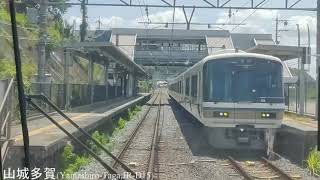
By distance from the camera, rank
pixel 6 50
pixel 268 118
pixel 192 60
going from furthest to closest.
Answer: pixel 192 60
pixel 6 50
pixel 268 118

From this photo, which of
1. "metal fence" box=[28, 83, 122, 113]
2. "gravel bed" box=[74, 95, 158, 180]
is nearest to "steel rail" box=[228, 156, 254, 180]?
"gravel bed" box=[74, 95, 158, 180]

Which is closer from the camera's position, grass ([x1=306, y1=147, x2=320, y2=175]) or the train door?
grass ([x1=306, y1=147, x2=320, y2=175])

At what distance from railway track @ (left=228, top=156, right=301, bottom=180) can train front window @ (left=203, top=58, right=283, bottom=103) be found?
69.8 inches

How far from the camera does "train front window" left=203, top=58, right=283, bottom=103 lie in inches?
594

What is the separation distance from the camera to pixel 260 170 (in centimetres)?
1235

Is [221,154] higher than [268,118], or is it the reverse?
[268,118]

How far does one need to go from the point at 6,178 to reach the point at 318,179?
641cm

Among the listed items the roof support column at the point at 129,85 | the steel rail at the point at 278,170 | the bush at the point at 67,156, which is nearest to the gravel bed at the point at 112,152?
the bush at the point at 67,156

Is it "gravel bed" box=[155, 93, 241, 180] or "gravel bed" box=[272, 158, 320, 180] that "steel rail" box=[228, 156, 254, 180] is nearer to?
"gravel bed" box=[155, 93, 241, 180]

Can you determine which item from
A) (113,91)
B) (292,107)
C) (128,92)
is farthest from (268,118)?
(128,92)

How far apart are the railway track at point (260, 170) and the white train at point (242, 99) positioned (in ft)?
3.21

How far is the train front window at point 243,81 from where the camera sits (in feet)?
Answer: 49.5

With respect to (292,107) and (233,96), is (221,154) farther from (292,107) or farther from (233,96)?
(292,107)

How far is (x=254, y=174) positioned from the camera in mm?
11719
